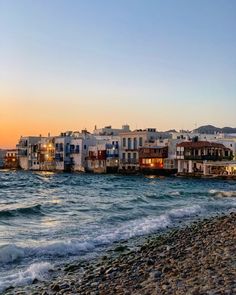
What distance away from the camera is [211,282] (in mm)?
9594

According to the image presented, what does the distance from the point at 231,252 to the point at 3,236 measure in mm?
10413

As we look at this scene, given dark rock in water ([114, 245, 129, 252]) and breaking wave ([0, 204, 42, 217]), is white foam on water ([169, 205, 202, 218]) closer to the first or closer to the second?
breaking wave ([0, 204, 42, 217])

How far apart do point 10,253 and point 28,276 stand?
3.17m

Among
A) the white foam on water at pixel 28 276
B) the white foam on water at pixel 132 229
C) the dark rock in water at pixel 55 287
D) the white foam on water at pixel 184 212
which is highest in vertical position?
the dark rock in water at pixel 55 287

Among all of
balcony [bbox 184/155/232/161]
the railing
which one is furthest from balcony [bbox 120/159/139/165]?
balcony [bbox 184/155/232/161]

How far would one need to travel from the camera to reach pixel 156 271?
1151 centimetres

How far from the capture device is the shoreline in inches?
383

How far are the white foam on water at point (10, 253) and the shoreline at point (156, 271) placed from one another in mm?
2209

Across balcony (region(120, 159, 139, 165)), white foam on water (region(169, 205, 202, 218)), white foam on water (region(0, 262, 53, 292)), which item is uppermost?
white foam on water (region(0, 262, 53, 292))

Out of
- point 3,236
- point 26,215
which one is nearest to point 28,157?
point 26,215

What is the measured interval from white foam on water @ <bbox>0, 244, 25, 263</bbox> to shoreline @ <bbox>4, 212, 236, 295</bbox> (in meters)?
2.21

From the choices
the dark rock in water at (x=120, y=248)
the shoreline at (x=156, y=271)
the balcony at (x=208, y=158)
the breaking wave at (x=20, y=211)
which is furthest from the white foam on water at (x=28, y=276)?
the balcony at (x=208, y=158)

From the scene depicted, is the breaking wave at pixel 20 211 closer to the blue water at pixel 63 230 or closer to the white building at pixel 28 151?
the blue water at pixel 63 230

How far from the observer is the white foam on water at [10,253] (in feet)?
49.2
